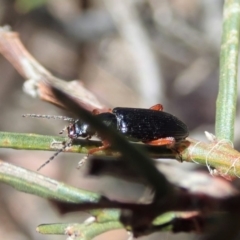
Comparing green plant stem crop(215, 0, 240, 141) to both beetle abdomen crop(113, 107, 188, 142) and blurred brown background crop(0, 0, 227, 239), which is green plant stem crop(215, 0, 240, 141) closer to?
beetle abdomen crop(113, 107, 188, 142)

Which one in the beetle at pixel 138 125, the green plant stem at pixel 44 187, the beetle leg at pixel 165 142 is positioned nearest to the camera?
the green plant stem at pixel 44 187

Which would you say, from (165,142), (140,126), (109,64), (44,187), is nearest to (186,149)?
(165,142)

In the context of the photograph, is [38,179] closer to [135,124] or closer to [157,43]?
[135,124]

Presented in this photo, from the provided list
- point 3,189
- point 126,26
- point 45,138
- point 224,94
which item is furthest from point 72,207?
point 3,189

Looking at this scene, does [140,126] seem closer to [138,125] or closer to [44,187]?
[138,125]

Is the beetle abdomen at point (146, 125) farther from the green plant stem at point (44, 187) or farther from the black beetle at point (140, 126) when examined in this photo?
the green plant stem at point (44, 187)

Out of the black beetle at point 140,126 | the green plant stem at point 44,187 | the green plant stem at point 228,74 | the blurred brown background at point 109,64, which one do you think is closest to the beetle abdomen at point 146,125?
the black beetle at point 140,126

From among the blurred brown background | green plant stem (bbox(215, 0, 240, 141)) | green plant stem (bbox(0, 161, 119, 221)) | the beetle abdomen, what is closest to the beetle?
the beetle abdomen
